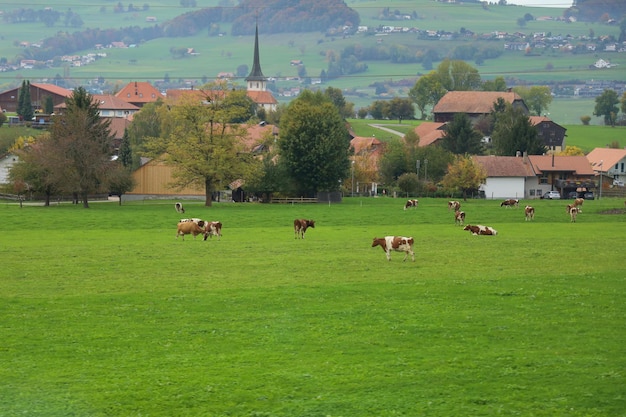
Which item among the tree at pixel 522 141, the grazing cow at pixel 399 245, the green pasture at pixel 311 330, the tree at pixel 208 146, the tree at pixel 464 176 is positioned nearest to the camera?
the green pasture at pixel 311 330

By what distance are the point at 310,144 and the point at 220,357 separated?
216 ft

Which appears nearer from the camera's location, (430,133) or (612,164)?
(612,164)

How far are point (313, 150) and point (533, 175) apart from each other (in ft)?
110

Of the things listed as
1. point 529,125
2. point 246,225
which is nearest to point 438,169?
point 529,125

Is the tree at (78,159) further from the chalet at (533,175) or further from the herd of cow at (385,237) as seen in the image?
the chalet at (533,175)

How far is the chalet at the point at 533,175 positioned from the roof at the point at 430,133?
26.2 metres

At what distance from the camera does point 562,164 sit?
113125 mm

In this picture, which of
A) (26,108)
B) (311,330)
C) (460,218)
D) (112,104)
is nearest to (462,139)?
(26,108)

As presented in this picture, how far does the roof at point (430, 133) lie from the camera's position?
140 meters

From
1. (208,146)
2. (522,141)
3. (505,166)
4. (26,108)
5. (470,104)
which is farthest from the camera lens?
(470,104)

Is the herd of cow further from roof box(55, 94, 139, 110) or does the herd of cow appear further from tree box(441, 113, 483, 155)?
roof box(55, 94, 139, 110)

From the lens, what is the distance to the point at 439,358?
20219mm

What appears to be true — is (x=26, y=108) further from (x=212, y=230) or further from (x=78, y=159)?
(x=212, y=230)

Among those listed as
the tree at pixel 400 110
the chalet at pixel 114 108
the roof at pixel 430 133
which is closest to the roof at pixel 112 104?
the chalet at pixel 114 108
